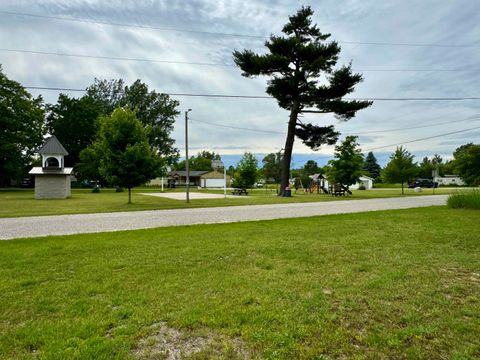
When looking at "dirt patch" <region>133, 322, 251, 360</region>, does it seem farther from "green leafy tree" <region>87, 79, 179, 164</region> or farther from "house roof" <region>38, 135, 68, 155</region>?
"green leafy tree" <region>87, 79, 179, 164</region>

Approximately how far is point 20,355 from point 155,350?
108 centimetres

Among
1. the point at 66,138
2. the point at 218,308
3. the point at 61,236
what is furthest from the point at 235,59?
the point at 66,138

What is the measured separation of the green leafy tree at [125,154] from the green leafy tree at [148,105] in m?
35.5

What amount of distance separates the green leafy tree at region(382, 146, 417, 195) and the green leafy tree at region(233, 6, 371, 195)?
10001 millimetres

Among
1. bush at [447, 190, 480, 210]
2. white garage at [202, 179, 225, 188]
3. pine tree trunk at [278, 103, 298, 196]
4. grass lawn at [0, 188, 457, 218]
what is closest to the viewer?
bush at [447, 190, 480, 210]

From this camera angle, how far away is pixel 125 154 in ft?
64.4

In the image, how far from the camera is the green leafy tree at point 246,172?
42.9 m

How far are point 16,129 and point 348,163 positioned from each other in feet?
135

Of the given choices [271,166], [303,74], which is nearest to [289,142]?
[303,74]

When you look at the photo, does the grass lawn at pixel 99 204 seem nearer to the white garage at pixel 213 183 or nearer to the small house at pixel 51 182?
the small house at pixel 51 182

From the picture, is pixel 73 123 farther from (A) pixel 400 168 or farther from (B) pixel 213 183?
(A) pixel 400 168

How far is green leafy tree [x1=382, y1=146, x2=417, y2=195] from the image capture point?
1374 inches

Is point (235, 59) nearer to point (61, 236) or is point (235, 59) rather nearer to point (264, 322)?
point (61, 236)

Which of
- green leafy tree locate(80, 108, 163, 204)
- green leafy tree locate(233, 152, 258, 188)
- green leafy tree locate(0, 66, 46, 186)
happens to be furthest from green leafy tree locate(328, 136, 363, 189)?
green leafy tree locate(0, 66, 46, 186)
